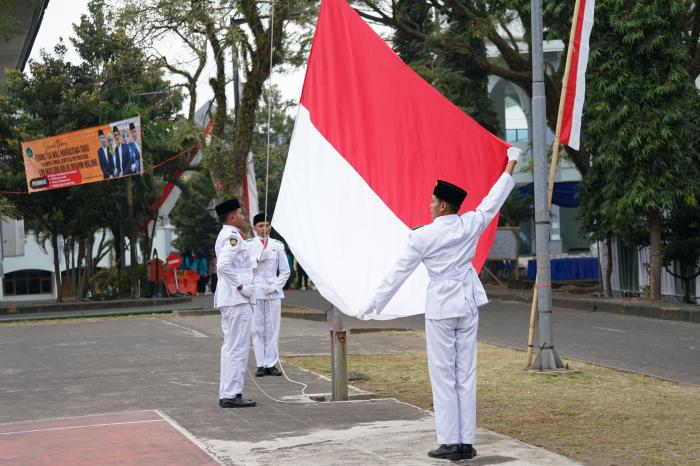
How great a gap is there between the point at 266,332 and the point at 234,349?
2.92 metres

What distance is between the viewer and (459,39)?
95.1 feet

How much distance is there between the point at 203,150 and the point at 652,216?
11025 millimetres

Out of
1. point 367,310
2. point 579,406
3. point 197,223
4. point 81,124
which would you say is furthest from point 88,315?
point 197,223

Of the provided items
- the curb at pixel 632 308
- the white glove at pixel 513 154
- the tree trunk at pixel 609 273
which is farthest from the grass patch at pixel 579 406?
the tree trunk at pixel 609 273

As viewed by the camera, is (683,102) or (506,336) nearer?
(506,336)

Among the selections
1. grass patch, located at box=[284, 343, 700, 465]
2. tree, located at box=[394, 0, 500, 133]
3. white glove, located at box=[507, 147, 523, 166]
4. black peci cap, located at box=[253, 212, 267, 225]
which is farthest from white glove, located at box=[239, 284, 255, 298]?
tree, located at box=[394, 0, 500, 133]

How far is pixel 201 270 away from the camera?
40000 mm

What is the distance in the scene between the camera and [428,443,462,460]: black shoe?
7.22 m

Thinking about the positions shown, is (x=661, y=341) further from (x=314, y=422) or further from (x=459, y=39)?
(x=459, y=39)

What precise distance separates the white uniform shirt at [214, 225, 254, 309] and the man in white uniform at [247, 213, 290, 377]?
2.05m

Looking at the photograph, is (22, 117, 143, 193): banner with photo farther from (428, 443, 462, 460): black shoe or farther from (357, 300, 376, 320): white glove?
(428, 443, 462, 460): black shoe

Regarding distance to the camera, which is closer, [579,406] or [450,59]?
[579,406]

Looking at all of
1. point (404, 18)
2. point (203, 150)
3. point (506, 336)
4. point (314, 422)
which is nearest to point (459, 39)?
point (404, 18)

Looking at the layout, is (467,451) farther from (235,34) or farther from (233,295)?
(235,34)
